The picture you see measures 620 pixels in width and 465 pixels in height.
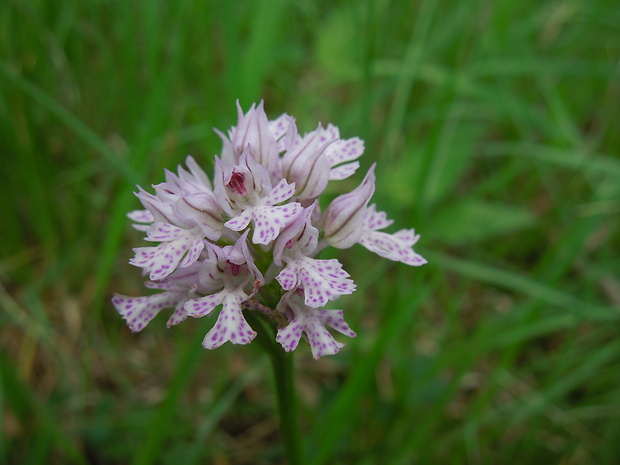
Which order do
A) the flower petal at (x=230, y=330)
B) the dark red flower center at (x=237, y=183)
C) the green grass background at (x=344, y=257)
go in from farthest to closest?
the green grass background at (x=344, y=257) → the dark red flower center at (x=237, y=183) → the flower petal at (x=230, y=330)

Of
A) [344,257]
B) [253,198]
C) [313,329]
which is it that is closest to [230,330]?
[313,329]

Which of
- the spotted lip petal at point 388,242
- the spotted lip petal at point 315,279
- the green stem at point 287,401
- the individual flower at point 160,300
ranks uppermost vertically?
the spotted lip petal at point 388,242

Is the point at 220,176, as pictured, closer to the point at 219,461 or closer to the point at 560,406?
the point at 219,461

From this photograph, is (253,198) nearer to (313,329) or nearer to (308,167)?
(308,167)

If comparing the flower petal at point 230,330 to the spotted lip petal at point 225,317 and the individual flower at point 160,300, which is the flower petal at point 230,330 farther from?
the individual flower at point 160,300

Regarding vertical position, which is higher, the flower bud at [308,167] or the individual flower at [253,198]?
the flower bud at [308,167]

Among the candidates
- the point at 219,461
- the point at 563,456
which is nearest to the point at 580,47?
the point at 563,456

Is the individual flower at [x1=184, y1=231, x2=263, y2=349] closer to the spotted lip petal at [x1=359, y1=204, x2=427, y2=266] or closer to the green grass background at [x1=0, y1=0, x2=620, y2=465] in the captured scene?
the spotted lip petal at [x1=359, y1=204, x2=427, y2=266]

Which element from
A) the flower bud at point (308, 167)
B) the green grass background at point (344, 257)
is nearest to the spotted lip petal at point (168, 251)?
the flower bud at point (308, 167)
